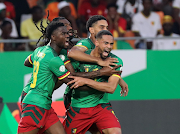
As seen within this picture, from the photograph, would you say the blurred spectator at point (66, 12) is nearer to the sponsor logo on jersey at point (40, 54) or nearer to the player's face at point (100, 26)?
the player's face at point (100, 26)

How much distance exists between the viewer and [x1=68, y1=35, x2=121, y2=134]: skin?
439cm

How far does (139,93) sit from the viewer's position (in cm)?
721

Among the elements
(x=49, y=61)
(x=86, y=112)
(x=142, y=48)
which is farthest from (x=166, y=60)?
(x=49, y=61)

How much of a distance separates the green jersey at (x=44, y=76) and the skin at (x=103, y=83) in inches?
8.7

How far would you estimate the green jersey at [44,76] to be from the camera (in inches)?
168

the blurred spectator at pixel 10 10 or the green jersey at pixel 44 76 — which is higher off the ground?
the blurred spectator at pixel 10 10

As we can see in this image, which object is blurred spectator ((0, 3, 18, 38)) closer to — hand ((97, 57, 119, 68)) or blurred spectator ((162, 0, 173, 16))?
hand ((97, 57, 119, 68))

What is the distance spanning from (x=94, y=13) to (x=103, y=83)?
15.8ft

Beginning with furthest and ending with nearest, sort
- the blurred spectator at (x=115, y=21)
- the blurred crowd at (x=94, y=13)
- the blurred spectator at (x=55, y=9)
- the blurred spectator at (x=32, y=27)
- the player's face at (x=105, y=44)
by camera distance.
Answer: the blurred spectator at (x=55, y=9), the blurred spectator at (x=115, y=21), the blurred crowd at (x=94, y=13), the blurred spectator at (x=32, y=27), the player's face at (x=105, y=44)

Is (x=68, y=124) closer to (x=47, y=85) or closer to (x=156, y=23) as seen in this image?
(x=47, y=85)

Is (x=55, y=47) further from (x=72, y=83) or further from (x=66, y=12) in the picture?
(x=66, y=12)

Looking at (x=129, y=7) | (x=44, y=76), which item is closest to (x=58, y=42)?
(x=44, y=76)

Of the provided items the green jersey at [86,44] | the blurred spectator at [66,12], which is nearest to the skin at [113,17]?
the blurred spectator at [66,12]

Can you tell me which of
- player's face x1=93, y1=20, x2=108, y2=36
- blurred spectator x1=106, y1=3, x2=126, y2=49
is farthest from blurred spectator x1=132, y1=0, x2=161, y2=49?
player's face x1=93, y1=20, x2=108, y2=36
